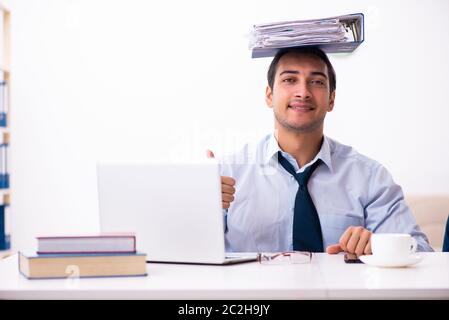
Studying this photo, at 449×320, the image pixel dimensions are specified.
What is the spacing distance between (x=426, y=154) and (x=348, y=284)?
273cm

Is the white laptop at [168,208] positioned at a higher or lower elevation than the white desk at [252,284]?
higher

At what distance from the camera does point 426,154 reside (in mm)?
3934

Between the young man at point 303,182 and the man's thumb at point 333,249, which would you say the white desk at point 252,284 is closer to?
the man's thumb at point 333,249

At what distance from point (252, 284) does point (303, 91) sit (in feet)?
4.47

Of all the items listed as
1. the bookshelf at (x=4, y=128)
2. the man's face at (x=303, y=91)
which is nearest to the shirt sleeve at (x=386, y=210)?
the man's face at (x=303, y=91)

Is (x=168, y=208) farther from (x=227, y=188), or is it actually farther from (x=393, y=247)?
(x=393, y=247)

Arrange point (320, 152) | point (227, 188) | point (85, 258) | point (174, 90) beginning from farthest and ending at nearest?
1. point (174, 90)
2. point (320, 152)
3. point (227, 188)
4. point (85, 258)

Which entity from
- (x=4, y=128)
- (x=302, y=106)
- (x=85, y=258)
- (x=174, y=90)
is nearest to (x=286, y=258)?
(x=85, y=258)

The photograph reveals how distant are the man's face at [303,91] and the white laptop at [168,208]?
3.45 feet

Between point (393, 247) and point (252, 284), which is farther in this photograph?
point (393, 247)

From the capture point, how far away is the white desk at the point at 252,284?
4.35 ft

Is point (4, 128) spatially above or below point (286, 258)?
above

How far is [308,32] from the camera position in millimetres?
2195

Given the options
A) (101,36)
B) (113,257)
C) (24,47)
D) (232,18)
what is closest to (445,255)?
(113,257)
